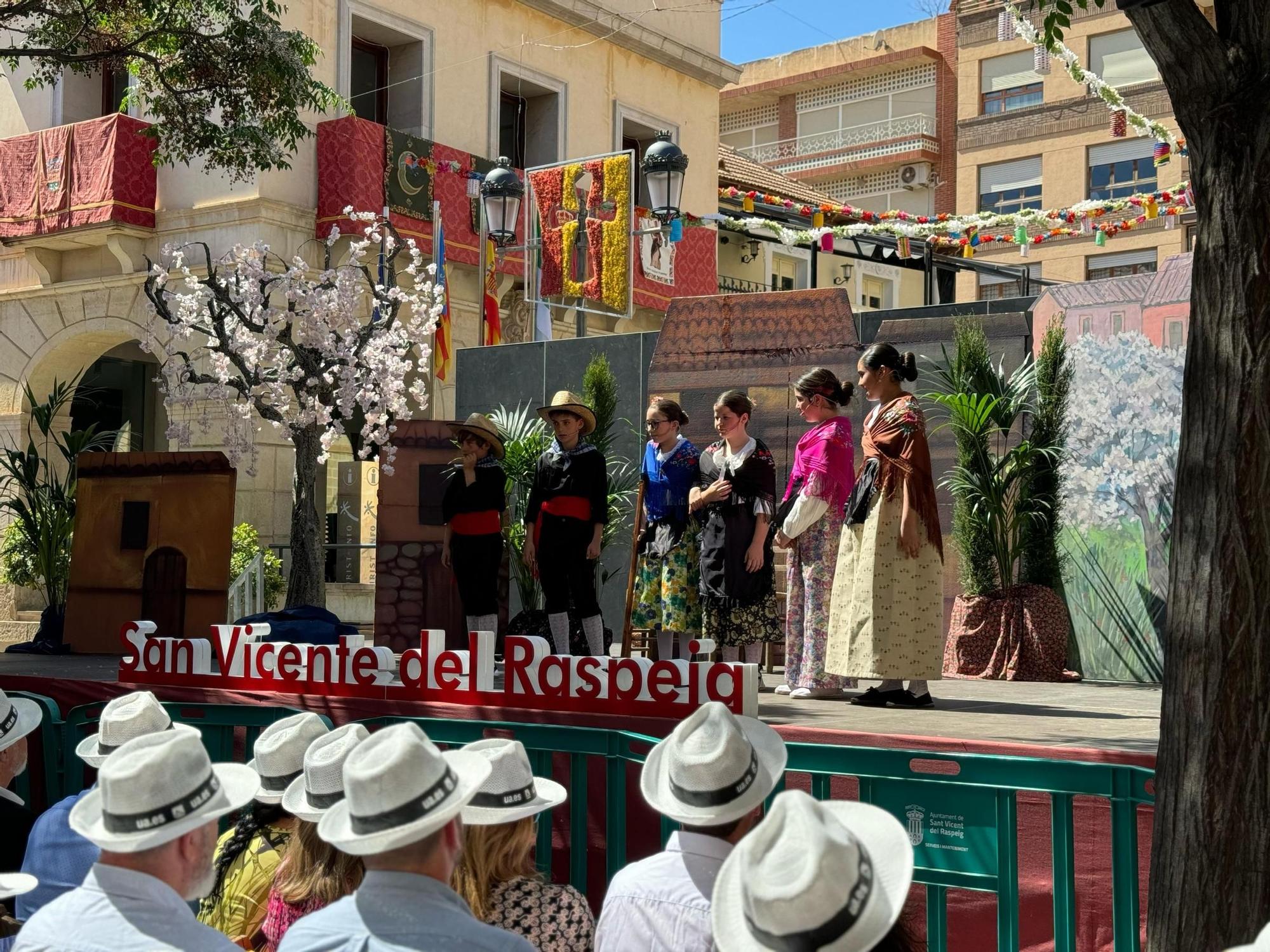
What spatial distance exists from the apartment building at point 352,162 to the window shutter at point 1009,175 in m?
17.5

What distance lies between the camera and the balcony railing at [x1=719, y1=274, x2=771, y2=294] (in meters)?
30.0

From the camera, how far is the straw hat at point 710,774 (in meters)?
3.20

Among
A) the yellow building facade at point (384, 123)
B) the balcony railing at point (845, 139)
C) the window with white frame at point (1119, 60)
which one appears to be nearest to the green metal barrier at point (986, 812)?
the yellow building facade at point (384, 123)

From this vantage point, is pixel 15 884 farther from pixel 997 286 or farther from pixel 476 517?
pixel 997 286

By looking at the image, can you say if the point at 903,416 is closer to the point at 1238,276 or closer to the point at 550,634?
the point at 550,634

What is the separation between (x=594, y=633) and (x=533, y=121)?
52.5ft

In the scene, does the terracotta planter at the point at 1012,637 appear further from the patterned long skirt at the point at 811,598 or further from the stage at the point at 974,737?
the patterned long skirt at the point at 811,598

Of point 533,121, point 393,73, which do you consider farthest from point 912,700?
point 533,121

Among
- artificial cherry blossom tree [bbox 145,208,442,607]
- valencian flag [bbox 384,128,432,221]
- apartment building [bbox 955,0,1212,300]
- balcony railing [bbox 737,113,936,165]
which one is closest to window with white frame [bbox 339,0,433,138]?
valencian flag [bbox 384,128,432,221]

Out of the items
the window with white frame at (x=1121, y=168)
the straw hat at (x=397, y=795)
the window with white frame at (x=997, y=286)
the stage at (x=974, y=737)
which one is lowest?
the stage at (x=974, y=737)

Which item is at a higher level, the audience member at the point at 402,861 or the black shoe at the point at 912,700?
the audience member at the point at 402,861

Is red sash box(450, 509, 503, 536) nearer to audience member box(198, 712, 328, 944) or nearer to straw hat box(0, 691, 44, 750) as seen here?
straw hat box(0, 691, 44, 750)

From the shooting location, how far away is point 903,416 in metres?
7.86

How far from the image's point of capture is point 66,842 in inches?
173
